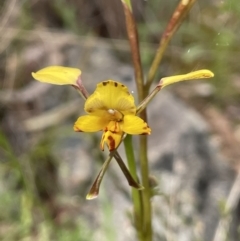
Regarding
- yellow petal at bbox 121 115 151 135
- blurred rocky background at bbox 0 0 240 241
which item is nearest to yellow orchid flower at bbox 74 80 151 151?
yellow petal at bbox 121 115 151 135

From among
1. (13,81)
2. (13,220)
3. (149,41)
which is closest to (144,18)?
(149,41)

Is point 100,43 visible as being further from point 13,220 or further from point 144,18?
point 13,220

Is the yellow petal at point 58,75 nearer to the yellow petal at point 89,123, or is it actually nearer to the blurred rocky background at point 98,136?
the yellow petal at point 89,123

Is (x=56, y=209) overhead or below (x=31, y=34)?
below

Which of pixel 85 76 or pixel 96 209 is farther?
pixel 85 76

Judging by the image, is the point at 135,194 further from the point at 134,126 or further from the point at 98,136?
the point at 98,136

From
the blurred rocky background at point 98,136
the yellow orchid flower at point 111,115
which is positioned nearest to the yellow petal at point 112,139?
the yellow orchid flower at point 111,115

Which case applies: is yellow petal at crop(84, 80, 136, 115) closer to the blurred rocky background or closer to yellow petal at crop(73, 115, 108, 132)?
yellow petal at crop(73, 115, 108, 132)
